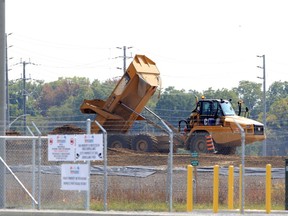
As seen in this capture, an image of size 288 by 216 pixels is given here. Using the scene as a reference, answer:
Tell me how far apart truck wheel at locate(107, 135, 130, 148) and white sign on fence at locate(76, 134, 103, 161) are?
19.8 meters

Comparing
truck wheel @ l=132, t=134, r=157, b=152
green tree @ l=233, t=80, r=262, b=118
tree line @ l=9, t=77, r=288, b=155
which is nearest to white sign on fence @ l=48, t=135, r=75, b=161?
truck wheel @ l=132, t=134, r=157, b=152

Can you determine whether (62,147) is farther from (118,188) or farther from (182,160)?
(182,160)

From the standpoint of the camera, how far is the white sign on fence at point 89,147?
21.0 metres

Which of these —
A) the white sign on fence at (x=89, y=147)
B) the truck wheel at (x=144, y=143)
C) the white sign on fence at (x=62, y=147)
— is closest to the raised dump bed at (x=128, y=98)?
the truck wheel at (x=144, y=143)

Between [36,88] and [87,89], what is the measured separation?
11.8 metres

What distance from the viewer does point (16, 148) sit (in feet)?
115

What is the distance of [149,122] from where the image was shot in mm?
41156

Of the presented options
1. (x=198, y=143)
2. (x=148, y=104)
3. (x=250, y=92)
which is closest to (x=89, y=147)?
(x=198, y=143)

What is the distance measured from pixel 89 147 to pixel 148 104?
3348 inches

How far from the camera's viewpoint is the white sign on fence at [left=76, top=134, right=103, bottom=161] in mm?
20969

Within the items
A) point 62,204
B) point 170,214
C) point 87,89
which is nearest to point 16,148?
point 62,204

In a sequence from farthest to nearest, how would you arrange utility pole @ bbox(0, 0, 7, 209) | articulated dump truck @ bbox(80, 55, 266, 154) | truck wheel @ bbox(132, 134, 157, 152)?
truck wheel @ bbox(132, 134, 157, 152)
articulated dump truck @ bbox(80, 55, 266, 154)
utility pole @ bbox(0, 0, 7, 209)

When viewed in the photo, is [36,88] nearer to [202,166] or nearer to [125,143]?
[125,143]

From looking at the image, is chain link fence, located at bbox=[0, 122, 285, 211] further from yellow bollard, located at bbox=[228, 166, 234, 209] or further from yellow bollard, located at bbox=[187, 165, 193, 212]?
yellow bollard, located at bbox=[228, 166, 234, 209]
